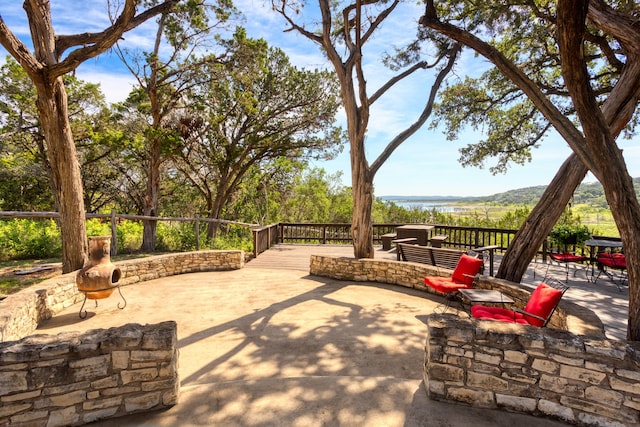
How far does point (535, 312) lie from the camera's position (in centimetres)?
343

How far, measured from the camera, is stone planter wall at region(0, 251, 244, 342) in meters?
3.71

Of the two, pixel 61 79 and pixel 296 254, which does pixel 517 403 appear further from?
pixel 61 79

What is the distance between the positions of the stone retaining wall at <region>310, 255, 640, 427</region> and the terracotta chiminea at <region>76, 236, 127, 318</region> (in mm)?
4454

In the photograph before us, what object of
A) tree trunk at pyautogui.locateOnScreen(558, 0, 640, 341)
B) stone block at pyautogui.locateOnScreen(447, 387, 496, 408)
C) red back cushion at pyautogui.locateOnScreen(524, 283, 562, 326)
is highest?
tree trunk at pyautogui.locateOnScreen(558, 0, 640, 341)

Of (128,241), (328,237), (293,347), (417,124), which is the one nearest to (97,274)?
(293,347)

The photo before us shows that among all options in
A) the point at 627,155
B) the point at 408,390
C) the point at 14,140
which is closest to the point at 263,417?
the point at 408,390

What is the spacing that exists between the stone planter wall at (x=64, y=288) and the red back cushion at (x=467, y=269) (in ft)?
16.0

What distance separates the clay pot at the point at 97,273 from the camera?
4.48 meters

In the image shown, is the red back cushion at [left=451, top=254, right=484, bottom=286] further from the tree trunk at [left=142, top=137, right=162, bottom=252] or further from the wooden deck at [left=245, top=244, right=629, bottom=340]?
the tree trunk at [left=142, top=137, right=162, bottom=252]

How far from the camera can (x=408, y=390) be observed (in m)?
2.66

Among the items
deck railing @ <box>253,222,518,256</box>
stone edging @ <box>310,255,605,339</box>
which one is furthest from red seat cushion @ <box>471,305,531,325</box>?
deck railing @ <box>253,222,518,256</box>

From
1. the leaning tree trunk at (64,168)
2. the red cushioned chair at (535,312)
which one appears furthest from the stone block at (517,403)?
the leaning tree trunk at (64,168)

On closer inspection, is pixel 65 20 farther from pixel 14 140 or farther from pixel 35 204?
pixel 35 204

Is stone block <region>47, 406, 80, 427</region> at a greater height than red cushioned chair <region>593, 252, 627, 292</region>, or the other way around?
red cushioned chair <region>593, 252, 627, 292</region>
